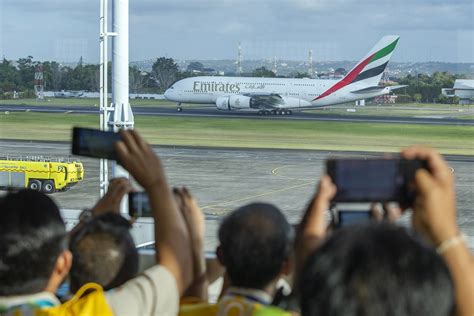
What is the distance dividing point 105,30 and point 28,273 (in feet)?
38.0

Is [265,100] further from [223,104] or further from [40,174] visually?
[40,174]

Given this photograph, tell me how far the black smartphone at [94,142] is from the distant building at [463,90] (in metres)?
47.6

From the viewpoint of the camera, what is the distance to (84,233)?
2.68 meters

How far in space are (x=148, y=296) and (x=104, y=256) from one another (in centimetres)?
45

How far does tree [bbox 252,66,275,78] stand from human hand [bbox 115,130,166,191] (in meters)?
62.8

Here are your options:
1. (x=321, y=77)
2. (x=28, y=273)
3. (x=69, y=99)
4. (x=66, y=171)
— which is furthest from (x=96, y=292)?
(x=321, y=77)

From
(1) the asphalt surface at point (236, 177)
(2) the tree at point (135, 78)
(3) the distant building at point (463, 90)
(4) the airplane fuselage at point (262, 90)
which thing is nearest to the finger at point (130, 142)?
(1) the asphalt surface at point (236, 177)

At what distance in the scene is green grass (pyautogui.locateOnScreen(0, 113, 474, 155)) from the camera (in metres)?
37.0

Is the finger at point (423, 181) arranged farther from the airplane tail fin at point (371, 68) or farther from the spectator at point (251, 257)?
the airplane tail fin at point (371, 68)

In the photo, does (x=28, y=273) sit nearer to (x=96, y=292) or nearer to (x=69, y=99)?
(x=96, y=292)

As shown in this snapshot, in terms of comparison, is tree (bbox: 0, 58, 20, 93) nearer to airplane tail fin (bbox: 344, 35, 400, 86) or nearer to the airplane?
the airplane

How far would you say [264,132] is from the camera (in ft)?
141

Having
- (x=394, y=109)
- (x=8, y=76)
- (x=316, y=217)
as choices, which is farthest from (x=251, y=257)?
(x=394, y=109)

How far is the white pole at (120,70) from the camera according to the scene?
42.9ft
